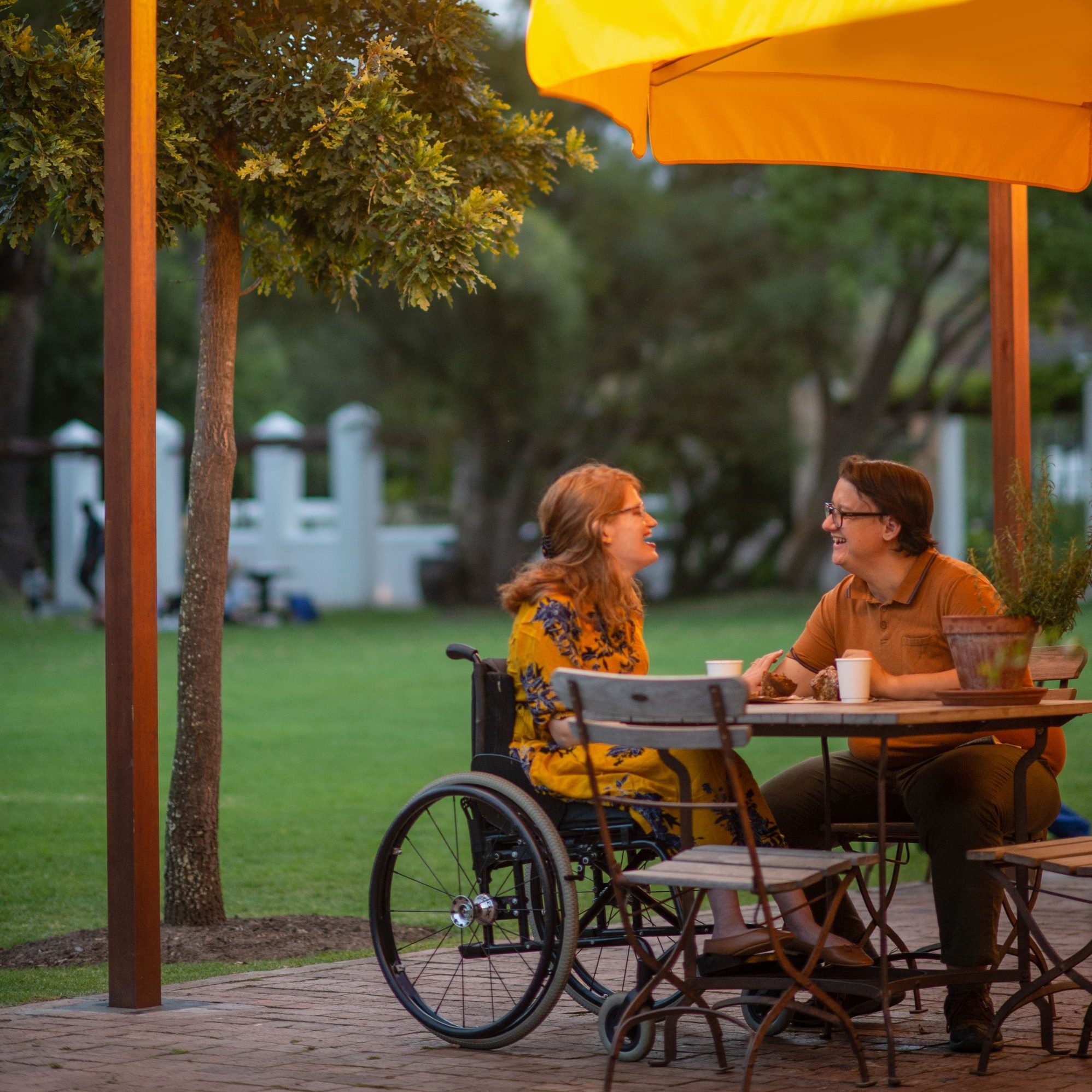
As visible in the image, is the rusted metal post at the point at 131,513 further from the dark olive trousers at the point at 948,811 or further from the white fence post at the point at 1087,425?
the white fence post at the point at 1087,425

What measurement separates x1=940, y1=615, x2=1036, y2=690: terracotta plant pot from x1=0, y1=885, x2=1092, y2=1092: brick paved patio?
903 millimetres

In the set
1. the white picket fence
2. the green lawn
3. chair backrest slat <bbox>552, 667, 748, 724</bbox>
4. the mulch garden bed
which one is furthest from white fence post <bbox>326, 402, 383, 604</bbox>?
chair backrest slat <bbox>552, 667, 748, 724</bbox>

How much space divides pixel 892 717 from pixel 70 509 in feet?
91.3

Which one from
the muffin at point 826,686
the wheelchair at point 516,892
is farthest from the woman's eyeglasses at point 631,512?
the muffin at point 826,686

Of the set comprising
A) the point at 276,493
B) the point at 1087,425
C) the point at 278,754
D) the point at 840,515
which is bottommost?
the point at 278,754

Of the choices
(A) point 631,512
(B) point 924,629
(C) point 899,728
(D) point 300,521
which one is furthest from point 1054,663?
(D) point 300,521

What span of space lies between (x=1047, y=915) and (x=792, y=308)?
2450 cm

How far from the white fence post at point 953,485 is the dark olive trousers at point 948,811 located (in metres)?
28.9

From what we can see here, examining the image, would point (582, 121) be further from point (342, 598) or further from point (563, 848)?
point (563, 848)

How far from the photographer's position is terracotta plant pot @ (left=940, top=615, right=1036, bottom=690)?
421cm

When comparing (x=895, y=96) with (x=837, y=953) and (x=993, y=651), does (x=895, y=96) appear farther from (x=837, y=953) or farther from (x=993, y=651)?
(x=837, y=953)

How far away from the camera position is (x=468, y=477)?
1214 inches

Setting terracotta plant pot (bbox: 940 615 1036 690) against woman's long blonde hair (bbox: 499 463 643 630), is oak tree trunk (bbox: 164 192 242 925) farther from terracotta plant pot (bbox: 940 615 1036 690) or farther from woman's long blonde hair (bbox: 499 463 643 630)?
terracotta plant pot (bbox: 940 615 1036 690)

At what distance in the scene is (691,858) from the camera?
3.97m
